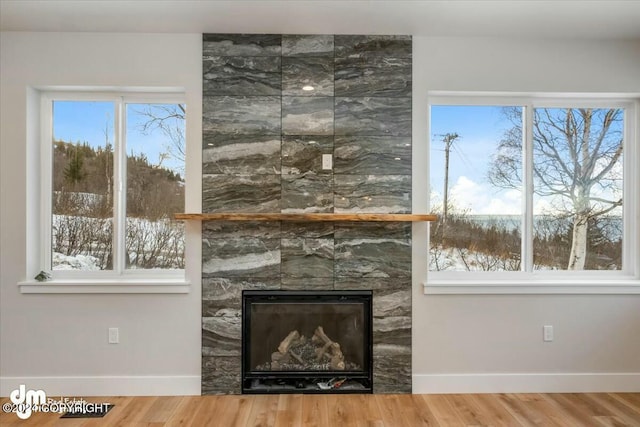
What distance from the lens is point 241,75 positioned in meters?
2.97

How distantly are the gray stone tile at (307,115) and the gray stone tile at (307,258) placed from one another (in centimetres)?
80

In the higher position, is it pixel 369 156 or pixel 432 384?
pixel 369 156

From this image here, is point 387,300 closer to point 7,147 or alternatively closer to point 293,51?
point 293,51

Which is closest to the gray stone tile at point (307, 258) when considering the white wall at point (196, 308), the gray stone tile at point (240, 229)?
the gray stone tile at point (240, 229)

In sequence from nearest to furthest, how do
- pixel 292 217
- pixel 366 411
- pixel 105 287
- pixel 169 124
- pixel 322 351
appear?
pixel 366 411, pixel 292 217, pixel 105 287, pixel 322 351, pixel 169 124

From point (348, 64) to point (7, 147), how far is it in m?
2.51

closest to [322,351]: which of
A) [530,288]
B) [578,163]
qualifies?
[530,288]

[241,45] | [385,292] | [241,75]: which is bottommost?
[385,292]

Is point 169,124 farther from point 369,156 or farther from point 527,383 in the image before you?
point 527,383

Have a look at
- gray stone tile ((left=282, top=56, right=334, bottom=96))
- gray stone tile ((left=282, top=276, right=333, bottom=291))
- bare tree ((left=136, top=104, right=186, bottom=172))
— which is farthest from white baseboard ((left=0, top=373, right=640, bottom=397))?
gray stone tile ((left=282, top=56, right=334, bottom=96))

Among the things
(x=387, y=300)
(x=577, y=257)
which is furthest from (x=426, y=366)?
(x=577, y=257)

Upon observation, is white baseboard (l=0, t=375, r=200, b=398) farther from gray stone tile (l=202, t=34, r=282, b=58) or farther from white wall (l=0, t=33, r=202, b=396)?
gray stone tile (l=202, t=34, r=282, b=58)

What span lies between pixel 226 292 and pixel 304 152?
3.80 feet

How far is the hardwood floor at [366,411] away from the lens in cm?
254
